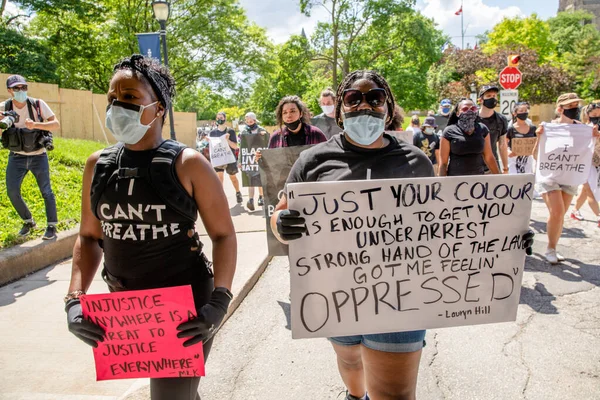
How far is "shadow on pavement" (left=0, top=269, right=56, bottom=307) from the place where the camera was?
447 centimetres

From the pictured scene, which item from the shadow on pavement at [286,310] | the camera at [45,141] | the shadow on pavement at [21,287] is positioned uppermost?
the camera at [45,141]

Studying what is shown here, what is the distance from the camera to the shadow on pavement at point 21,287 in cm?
447

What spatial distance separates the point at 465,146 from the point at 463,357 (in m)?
2.45

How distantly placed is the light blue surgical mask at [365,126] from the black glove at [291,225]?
519 millimetres

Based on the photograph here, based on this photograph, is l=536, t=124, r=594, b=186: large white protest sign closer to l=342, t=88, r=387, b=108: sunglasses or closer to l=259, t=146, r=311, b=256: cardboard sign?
l=259, t=146, r=311, b=256: cardboard sign

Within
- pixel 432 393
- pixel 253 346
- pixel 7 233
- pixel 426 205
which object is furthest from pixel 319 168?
pixel 7 233

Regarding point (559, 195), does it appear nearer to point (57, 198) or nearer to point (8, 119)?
point (8, 119)

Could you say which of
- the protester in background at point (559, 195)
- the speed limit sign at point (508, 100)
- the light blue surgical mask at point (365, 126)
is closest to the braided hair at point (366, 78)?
the light blue surgical mask at point (365, 126)

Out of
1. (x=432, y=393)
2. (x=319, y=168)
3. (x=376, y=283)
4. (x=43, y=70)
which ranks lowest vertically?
(x=432, y=393)

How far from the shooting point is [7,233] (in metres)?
5.49

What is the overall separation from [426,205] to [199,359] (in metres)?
1.20

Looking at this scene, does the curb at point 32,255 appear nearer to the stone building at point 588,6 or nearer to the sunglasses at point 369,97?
the sunglasses at point 369,97

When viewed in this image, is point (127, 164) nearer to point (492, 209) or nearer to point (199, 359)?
point (199, 359)

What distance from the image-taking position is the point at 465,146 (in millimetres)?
4957
